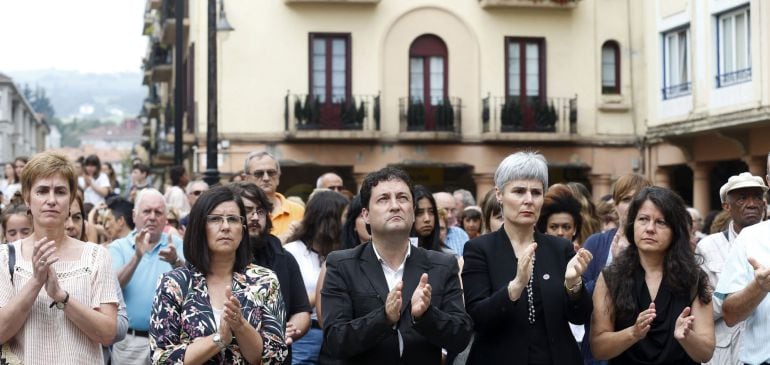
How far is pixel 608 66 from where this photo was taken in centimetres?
3353

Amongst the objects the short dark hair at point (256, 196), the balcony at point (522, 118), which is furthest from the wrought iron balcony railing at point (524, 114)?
the short dark hair at point (256, 196)

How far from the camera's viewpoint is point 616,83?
110ft

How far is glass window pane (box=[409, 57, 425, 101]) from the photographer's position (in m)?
32.5

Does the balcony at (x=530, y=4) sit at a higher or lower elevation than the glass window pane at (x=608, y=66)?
higher

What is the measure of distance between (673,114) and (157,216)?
2137cm

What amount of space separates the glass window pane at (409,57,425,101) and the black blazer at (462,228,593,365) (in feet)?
81.9

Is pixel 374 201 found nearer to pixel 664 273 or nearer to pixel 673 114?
pixel 664 273

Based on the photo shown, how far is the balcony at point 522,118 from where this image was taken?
32.2 m

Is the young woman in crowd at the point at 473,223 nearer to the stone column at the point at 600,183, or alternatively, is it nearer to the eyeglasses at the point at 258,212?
the eyeglasses at the point at 258,212

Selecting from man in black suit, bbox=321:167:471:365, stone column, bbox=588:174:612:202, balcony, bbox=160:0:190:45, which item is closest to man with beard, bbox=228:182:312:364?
man in black suit, bbox=321:167:471:365

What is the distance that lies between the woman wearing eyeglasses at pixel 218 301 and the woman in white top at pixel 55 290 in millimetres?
376

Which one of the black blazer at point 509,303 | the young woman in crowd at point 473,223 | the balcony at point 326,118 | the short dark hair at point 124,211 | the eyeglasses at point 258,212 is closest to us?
the black blazer at point 509,303

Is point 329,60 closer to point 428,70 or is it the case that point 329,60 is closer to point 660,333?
point 428,70

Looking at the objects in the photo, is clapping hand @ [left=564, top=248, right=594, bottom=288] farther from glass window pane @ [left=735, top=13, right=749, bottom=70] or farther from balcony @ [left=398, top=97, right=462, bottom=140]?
balcony @ [left=398, top=97, right=462, bottom=140]
